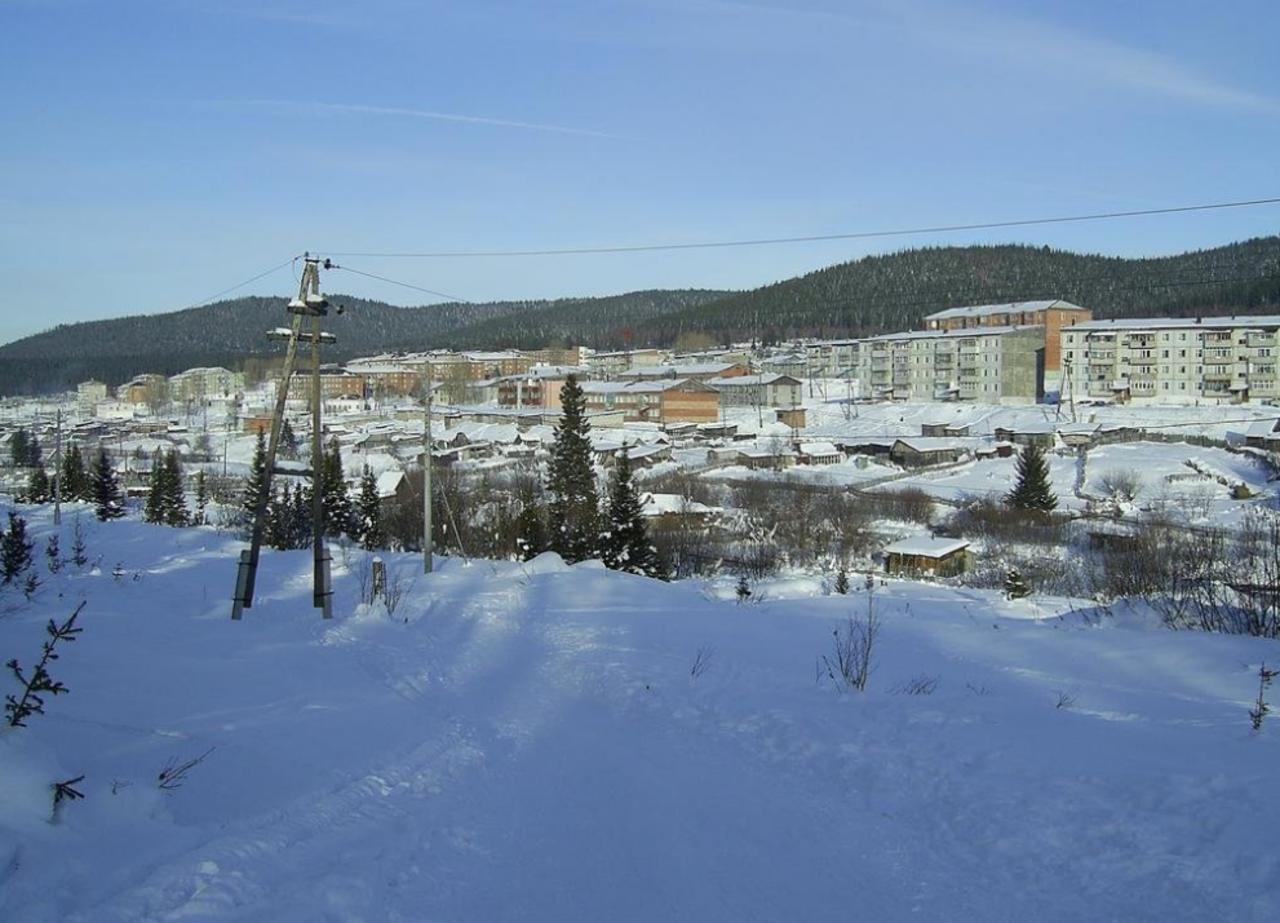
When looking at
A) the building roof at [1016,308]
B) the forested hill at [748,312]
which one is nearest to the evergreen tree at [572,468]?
the building roof at [1016,308]

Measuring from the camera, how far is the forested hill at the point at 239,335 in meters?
138

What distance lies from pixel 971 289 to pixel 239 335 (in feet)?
419

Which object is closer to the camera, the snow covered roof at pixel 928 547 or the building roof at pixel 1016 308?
the snow covered roof at pixel 928 547

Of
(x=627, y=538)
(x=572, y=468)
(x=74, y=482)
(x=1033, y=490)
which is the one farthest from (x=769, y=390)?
(x=627, y=538)

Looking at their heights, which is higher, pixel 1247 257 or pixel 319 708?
pixel 1247 257

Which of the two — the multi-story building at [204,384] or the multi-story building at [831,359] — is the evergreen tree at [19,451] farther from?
the multi-story building at [831,359]

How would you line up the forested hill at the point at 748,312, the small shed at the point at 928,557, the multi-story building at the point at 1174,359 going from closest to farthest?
1. the small shed at the point at 928,557
2. the multi-story building at the point at 1174,359
3. the forested hill at the point at 748,312

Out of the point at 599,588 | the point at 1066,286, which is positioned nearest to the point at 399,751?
the point at 599,588

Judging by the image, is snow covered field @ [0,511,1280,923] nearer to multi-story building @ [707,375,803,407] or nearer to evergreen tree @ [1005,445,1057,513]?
evergreen tree @ [1005,445,1057,513]

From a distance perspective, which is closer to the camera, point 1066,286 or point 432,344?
point 1066,286

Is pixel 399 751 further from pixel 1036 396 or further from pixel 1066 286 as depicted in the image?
pixel 1066 286

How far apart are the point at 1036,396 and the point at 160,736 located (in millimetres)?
85580

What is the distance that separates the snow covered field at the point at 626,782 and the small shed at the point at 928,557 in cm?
2329

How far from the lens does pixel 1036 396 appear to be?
263 ft
